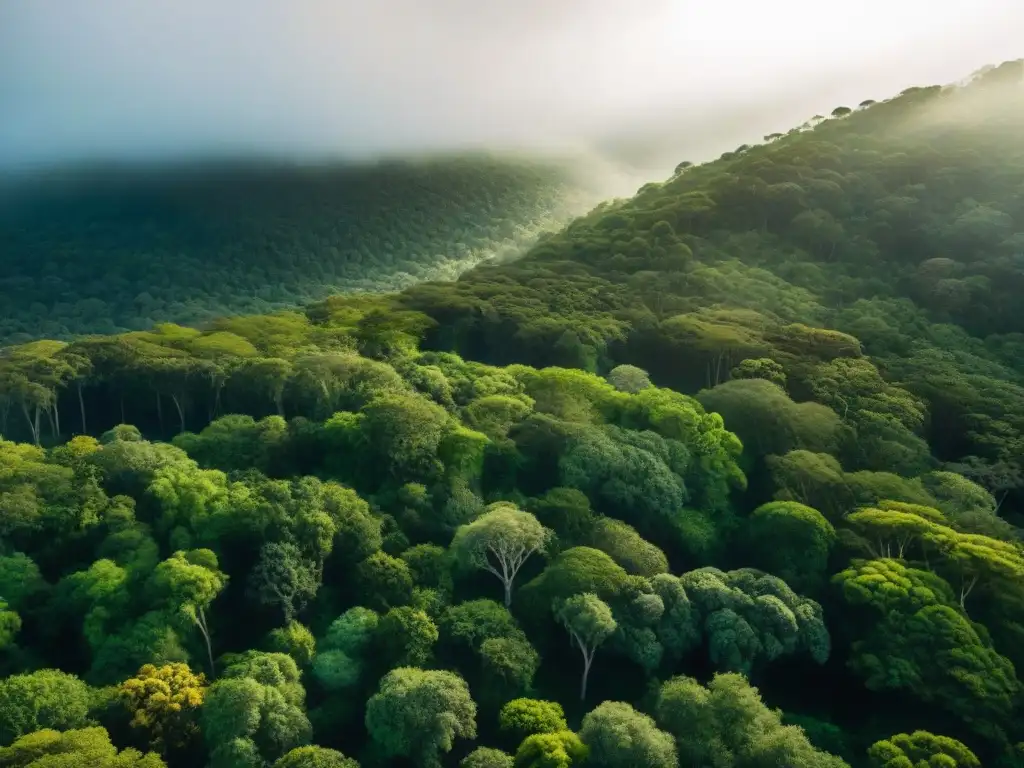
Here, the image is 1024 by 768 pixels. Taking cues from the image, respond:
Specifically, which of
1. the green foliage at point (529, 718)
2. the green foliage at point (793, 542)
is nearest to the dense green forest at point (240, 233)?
the green foliage at point (793, 542)

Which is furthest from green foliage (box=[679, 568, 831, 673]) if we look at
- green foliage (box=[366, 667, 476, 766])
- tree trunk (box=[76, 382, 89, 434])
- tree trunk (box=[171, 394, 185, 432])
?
tree trunk (box=[76, 382, 89, 434])

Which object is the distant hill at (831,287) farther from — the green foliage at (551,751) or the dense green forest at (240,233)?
the dense green forest at (240,233)

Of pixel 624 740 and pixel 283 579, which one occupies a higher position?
pixel 283 579

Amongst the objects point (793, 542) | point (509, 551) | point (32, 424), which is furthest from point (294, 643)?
point (32, 424)

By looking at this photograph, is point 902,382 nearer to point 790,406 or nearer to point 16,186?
point 790,406

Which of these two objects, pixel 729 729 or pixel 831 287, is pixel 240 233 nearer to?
pixel 831 287

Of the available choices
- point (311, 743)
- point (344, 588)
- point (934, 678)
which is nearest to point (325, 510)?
point (344, 588)
